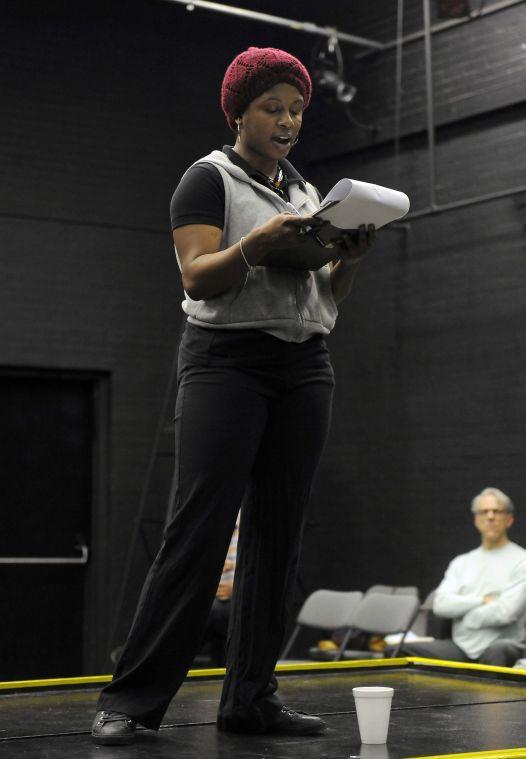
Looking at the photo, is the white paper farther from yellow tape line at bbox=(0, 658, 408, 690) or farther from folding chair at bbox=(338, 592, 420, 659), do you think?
folding chair at bbox=(338, 592, 420, 659)

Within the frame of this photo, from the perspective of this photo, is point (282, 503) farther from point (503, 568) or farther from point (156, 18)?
point (156, 18)

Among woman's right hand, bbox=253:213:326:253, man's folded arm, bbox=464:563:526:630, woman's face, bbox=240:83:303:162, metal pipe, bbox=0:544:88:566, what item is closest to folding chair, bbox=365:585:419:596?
man's folded arm, bbox=464:563:526:630

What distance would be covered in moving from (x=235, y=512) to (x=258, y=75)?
0.85 metres

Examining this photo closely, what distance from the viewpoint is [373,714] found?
213 centimetres

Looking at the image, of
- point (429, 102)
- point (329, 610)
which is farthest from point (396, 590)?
point (429, 102)

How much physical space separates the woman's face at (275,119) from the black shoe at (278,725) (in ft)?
3.68

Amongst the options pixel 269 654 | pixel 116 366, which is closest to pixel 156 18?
pixel 116 366

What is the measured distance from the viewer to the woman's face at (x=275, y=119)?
2264 millimetres

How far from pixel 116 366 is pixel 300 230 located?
4927 mm

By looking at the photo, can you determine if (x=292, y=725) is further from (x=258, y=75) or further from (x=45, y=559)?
(x=45, y=559)

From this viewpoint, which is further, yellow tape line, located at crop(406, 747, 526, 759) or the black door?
the black door

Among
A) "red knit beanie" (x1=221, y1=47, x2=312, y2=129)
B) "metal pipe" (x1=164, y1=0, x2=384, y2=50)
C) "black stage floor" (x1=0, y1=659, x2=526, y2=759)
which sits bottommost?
"black stage floor" (x1=0, y1=659, x2=526, y2=759)

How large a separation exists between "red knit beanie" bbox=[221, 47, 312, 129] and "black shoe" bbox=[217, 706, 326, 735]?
1212 mm

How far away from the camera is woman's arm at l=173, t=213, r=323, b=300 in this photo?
2.06 m
